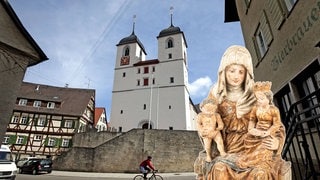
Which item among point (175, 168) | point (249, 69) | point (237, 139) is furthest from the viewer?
point (175, 168)

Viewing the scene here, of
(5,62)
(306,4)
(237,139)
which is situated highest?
(5,62)

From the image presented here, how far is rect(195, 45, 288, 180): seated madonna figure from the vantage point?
1201 mm

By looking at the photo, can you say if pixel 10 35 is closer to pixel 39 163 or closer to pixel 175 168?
pixel 39 163

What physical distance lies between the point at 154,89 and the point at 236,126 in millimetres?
33252

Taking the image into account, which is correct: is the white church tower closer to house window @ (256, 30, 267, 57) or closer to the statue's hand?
house window @ (256, 30, 267, 57)

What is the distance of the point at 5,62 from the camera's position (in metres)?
9.05

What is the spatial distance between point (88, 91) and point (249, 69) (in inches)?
1257

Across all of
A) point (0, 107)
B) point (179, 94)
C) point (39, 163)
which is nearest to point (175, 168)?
point (39, 163)

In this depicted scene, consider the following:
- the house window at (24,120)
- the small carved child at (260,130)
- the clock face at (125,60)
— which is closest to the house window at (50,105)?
the house window at (24,120)

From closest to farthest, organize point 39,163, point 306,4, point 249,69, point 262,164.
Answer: point 262,164 < point 249,69 < point 306,4 < point 39,163

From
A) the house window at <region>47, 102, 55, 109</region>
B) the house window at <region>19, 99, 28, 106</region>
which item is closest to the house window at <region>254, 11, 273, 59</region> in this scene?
the house window at <region>47, 102, 55, 109</region>

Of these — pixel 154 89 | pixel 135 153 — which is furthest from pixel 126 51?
pixel 135 153

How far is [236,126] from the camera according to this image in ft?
4.73

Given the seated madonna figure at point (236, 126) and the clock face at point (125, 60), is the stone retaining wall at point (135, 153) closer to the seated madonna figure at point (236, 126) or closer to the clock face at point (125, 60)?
the clock face at point (125, 60)
